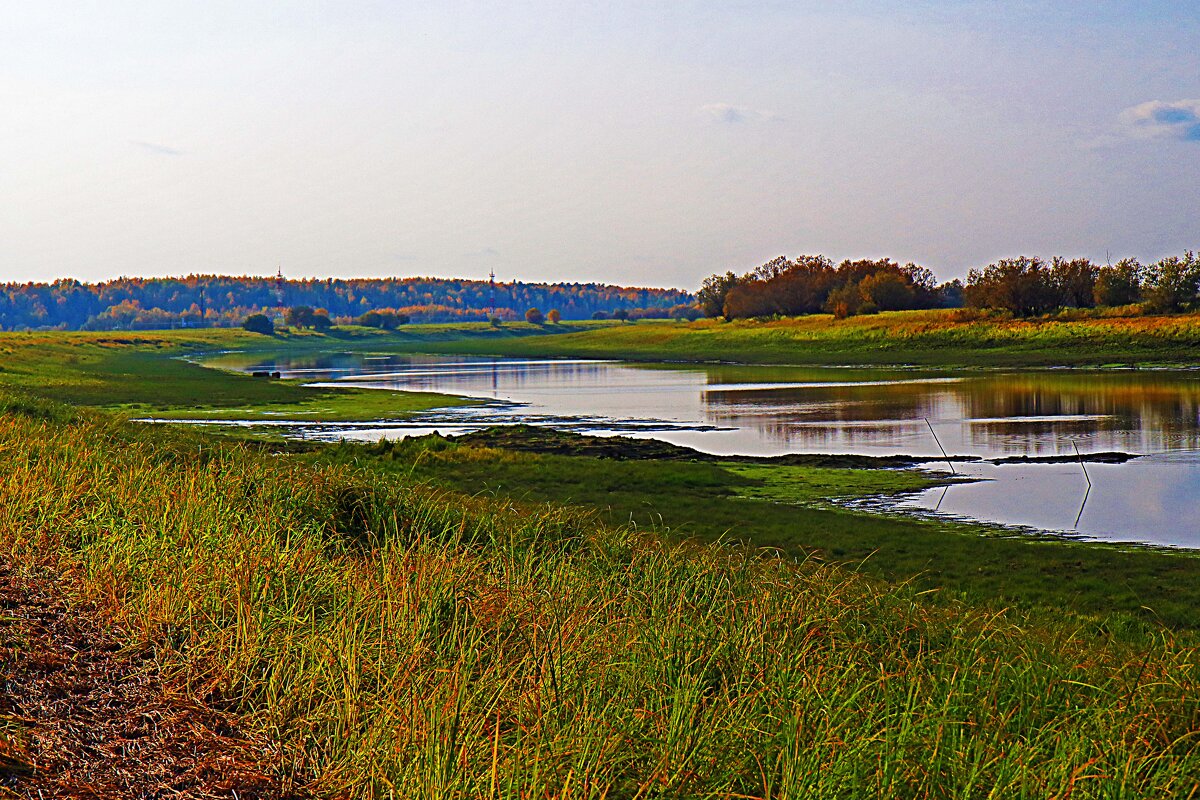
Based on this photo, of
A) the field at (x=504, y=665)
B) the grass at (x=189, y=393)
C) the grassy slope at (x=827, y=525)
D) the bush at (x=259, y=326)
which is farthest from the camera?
the bush at (x=259, y=326)

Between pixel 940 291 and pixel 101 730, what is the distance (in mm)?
138505

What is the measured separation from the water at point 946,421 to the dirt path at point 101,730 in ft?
54.6

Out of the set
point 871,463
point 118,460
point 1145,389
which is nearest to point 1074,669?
point 118,460

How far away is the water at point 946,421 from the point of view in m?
22.4

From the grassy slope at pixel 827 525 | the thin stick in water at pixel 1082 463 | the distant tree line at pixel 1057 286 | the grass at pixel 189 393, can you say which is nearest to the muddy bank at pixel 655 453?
the thin stick in water at pixel 1082 463

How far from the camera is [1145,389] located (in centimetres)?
5000

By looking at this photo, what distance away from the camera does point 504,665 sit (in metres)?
6.41

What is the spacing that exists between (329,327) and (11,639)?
192277mm

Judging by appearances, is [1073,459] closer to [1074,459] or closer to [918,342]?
[1074,459]

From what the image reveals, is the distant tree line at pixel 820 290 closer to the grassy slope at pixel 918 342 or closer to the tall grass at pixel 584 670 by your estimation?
the grassy slope at pixel 918 342

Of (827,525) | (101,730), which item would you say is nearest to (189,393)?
(827,525)

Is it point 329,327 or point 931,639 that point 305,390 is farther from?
point 329,327

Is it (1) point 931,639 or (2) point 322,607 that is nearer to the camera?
(2) point 322,607

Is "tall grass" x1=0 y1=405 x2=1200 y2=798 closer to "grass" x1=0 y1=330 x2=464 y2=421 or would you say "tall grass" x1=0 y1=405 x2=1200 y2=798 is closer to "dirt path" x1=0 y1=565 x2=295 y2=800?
"dirt path" x1=0 y1=565 x2=295 y2=800
